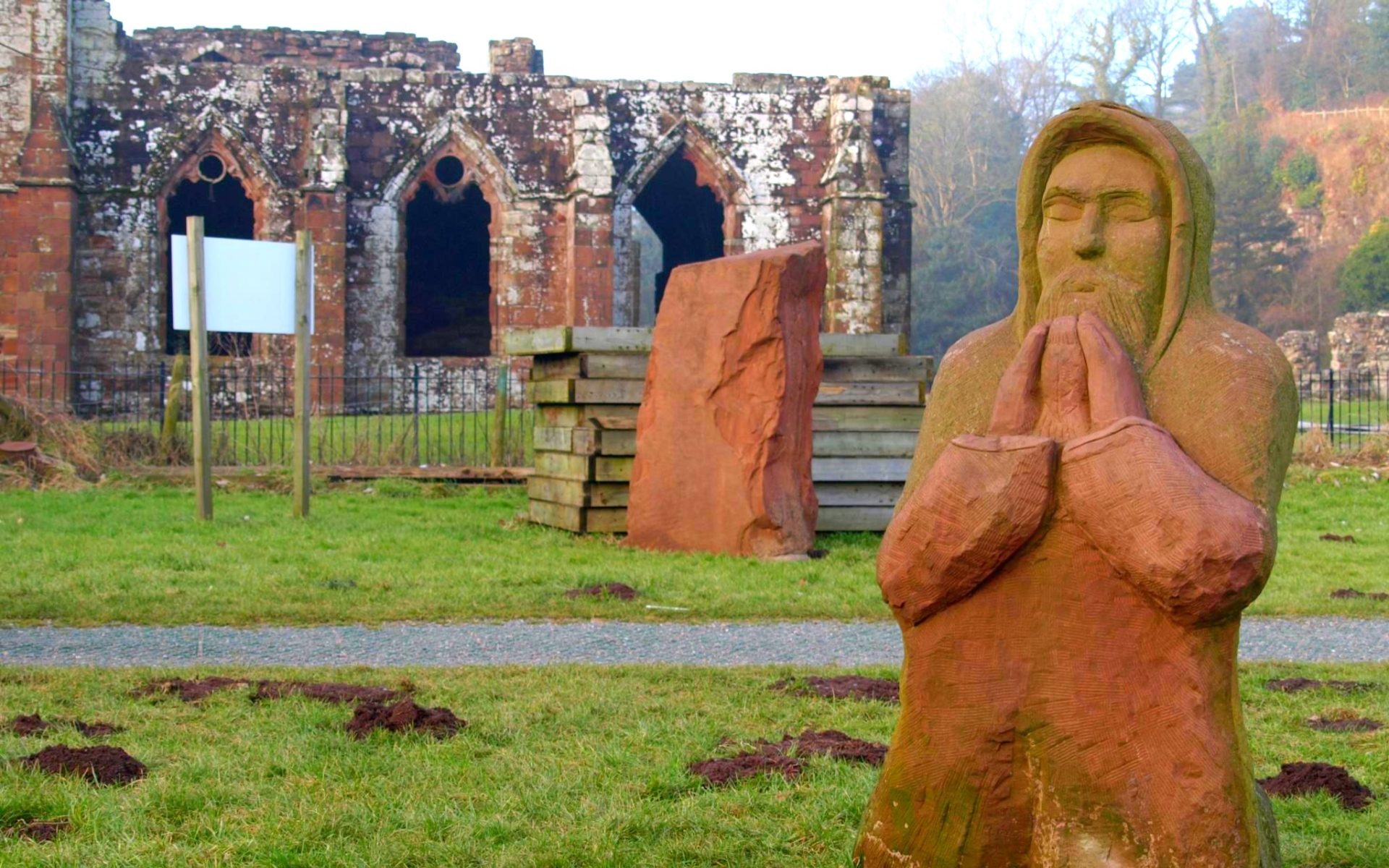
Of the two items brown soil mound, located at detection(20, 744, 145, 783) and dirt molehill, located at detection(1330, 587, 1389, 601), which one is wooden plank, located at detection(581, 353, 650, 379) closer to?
dirt molehill, located at detection(1330, 587, 1389, 601)

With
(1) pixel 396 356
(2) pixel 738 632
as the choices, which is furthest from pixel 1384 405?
(2) pixel 738 632

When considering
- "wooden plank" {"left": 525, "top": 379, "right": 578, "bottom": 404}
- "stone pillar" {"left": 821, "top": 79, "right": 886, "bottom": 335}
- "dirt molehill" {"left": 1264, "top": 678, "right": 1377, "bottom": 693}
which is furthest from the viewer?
"stone pillar" {"left": 821, "top": 79, "right": 886, "bottom": 335}

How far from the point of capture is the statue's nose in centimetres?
416

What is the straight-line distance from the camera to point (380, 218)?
88.4ft

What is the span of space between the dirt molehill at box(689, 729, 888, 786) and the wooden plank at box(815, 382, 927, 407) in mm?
7509

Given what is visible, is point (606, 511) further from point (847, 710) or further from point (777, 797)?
point (777, 797)

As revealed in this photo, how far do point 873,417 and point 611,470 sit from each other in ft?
8.36

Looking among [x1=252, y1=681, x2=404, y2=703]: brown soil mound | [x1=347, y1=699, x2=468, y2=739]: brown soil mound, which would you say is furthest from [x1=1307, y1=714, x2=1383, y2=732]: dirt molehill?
[x1=252, y1=681, x2=404, y2=703]: brown soil mound

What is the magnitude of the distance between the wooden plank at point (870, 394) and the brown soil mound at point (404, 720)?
25.4 feet

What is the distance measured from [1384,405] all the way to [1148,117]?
31364 mm

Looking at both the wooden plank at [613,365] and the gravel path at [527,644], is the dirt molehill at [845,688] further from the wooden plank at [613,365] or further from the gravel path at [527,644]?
the wooden plank at [613,365]

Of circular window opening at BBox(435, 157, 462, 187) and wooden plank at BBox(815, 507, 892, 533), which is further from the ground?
circular window opening at BBox(435, 157, 462, 187)

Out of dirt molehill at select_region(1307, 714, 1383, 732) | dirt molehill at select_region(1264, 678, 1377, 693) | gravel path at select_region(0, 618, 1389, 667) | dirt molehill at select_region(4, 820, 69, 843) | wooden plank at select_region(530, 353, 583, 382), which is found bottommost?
gravel path at select_region(0, 618, 1389, 667)

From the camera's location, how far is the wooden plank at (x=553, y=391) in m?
12.9
